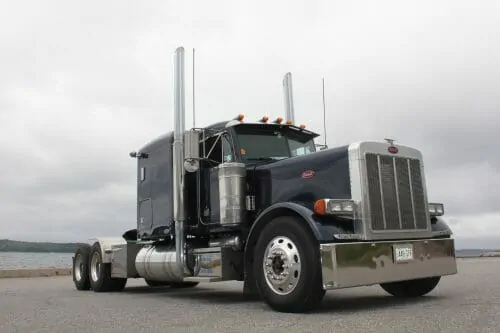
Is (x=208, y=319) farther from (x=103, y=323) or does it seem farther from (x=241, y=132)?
(x=241, y=132)

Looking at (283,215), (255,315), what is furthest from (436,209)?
(255,315)

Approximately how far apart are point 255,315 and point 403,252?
6.57 ft

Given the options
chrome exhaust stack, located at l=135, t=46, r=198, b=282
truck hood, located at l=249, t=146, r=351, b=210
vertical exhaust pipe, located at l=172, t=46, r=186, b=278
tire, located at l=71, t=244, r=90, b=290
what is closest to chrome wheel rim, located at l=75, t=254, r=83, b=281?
tire, located at l=71, t=244, r=90, b=290

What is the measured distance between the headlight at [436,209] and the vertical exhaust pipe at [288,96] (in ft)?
12.0

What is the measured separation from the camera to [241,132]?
8414 mm

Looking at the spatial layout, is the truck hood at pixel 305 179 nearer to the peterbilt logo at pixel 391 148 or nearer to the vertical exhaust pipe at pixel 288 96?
the peterbilt logo at pixel 391 148

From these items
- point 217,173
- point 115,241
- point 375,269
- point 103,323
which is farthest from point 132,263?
point 375,269

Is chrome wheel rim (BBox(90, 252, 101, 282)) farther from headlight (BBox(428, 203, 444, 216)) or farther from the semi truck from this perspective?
headlight (BBox(428, 203, 444, 216))

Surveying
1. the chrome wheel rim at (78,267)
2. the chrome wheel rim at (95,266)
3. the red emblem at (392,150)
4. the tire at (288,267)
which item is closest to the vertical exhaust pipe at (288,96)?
the red emblem at (392,150)

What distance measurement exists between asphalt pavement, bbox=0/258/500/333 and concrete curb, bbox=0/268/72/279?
9.48 meters

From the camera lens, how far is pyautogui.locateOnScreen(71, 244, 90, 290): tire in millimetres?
12000

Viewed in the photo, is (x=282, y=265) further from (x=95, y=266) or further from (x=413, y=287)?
(x=95, y=266)

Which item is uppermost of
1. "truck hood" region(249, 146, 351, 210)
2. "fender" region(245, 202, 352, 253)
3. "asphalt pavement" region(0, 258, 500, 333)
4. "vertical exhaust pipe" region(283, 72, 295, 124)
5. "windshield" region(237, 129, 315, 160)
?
"vertical exhaust pipe" region(283, 72, 295, 124)

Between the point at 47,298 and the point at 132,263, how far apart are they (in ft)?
5.54
